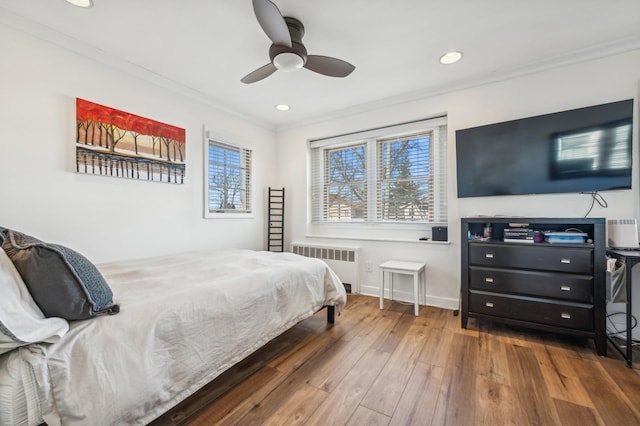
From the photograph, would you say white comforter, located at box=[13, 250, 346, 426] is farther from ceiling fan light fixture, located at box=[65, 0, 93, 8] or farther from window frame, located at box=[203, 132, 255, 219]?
ceiling fan light fixture, located at box=[65, 0, 93, 8]

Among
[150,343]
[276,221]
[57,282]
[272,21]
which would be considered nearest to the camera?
[57,282]

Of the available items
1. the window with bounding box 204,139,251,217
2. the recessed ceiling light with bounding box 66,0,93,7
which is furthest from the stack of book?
the recessed ceiling light with bounding box 66,0,93,7

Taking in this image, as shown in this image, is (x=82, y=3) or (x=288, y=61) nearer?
(x=82, y=3)

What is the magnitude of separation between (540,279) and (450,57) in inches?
84.0

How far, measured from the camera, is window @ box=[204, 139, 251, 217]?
3.45 metres

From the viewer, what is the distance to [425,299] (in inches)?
126

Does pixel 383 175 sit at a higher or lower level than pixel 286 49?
lower

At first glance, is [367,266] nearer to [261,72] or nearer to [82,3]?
[261,72]

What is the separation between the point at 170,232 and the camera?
3.00 m

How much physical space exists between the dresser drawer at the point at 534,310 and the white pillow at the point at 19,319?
115 inches

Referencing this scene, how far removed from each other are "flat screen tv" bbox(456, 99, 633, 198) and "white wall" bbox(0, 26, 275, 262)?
3.18m

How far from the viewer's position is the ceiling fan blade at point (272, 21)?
1.56 metres

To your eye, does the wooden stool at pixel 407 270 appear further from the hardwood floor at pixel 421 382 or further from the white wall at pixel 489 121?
the hardwood floor at pixel 421 382

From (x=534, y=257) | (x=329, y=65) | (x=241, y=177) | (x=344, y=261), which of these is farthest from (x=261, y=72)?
(x=534, y=257)
